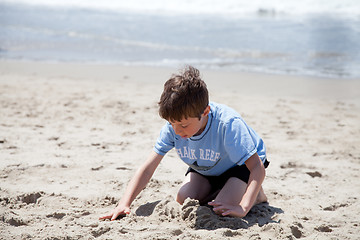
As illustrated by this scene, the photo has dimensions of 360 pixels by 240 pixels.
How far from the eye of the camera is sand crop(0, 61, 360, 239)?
2326 millimetres

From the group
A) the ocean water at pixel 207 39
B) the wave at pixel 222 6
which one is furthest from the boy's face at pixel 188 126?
the wave at pixel 222 6

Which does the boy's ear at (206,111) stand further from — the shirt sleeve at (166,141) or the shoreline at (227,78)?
the shoreline at (227,78)

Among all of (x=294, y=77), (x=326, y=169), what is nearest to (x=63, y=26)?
(x=294, y=77)

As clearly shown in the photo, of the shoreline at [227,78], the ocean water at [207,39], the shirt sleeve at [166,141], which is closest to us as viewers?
the shirt sleeve at [166,141]

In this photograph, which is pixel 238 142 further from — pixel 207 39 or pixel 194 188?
pixel 207 39

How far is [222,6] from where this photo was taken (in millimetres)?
17828

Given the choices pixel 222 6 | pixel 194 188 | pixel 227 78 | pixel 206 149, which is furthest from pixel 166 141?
pixel 222 6

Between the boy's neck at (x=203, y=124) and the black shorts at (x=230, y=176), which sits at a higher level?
the boy's neck at (x=203, y=124)

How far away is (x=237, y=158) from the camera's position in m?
2.32

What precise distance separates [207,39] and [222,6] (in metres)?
7.99

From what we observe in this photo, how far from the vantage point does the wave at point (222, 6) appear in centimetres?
1633

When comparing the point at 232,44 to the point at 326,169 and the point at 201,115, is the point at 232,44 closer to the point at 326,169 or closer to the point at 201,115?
the point at 326,169

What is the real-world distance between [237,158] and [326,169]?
134cm

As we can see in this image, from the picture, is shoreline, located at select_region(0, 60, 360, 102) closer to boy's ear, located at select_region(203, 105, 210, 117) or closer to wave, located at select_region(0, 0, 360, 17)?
boy's ear, located at select_region(203, 105, 210, 117)
